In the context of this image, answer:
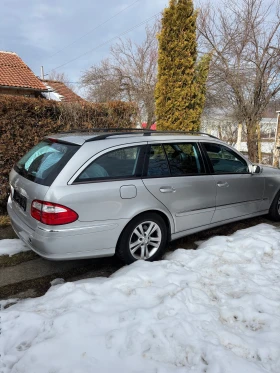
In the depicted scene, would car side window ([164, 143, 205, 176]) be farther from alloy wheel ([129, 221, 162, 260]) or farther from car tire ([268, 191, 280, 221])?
car tire ([268, 191, 280, 221])

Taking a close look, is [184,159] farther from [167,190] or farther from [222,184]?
[222,184]

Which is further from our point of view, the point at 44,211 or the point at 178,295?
the point at 44,211

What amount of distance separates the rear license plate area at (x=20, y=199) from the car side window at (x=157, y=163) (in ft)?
4.64

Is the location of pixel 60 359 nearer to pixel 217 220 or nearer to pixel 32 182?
pixel 32 182

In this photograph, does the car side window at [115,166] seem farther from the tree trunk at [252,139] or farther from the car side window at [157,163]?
the tree trunk at [252,139]

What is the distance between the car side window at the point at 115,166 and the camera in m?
2.96

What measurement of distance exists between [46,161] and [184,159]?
5.71 feet

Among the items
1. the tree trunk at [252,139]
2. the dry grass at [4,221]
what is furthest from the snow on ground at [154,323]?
the tree trunk at [252,139]

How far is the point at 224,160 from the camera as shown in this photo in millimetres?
4238

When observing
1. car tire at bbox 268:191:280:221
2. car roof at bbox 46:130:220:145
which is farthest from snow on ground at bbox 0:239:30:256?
car tire at bbox 268:191:280:221

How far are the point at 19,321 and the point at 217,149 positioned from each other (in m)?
3.25

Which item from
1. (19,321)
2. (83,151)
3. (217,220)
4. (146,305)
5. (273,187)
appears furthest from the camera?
(273,187)

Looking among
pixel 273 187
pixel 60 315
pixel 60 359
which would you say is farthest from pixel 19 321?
pixel 273 187

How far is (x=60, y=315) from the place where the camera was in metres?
2.23
